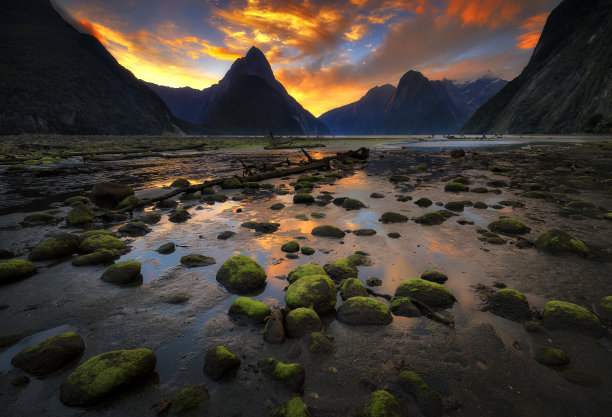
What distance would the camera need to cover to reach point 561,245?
19.4 feet

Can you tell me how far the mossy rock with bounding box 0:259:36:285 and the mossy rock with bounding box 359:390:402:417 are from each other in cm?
686

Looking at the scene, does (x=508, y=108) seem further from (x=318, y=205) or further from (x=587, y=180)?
(x=318, y=205)

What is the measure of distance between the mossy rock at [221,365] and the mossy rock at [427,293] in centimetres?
287

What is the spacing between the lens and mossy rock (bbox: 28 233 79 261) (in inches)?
238

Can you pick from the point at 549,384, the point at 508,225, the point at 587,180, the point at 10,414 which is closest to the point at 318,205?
the point at 508,225

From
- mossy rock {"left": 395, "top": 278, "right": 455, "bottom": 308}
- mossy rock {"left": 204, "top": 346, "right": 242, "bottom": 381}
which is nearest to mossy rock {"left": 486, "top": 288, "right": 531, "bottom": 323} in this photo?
mossy rock {"left": 395, "top": 278, "right": 455, "bottom": 308}

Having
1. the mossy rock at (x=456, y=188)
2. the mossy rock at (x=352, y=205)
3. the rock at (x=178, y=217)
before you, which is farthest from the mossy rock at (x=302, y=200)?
the mossy rock at (x=456, y=188)

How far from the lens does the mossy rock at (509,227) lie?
23.5 ft

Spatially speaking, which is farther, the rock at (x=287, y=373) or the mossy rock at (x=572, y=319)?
the mossy rock at (x=572, y=319)

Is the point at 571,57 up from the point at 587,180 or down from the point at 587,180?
up

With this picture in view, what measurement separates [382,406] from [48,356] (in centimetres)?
391

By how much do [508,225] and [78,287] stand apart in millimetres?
10421

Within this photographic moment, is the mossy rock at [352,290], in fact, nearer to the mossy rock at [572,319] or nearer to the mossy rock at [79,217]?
the mossy rock at [572,319]

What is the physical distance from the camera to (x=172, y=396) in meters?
Answer: 2.78
